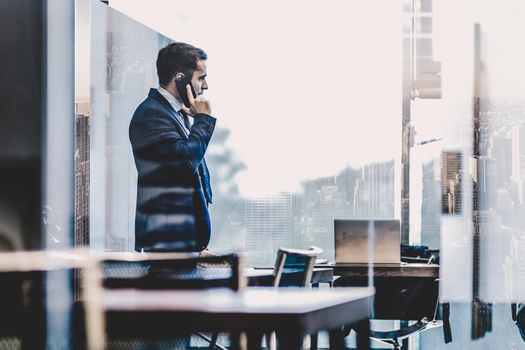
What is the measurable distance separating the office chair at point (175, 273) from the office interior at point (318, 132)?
2.15 metres

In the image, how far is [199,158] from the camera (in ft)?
17.7

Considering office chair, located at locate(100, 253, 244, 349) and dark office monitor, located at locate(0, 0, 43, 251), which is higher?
dark office monitor, located at locate(0, 0, 43, 251)

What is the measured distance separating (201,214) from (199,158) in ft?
1.29

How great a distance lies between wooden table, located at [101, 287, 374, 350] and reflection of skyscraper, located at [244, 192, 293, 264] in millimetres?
2454

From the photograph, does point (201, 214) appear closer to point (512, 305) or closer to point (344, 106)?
point (344, 106)

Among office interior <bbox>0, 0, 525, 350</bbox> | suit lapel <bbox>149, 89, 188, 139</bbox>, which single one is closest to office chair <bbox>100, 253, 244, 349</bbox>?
office interior <bbox>0, 0, 525, 350</bbox>

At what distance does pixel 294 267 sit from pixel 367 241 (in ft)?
4.44

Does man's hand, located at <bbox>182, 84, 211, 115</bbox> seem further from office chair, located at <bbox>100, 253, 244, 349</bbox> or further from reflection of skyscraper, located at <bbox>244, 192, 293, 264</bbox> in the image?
office chair, located at <bbox>100, 253, 244, 349</bbox>

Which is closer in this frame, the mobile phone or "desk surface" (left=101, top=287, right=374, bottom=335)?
"desk surface" (left=101, top=287, right=374, bottom=335)

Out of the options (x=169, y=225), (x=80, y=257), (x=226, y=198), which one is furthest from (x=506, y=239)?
(x=80, y=257)

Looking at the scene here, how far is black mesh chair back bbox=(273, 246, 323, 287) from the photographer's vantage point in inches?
137

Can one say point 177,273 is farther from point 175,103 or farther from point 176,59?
point 176,59

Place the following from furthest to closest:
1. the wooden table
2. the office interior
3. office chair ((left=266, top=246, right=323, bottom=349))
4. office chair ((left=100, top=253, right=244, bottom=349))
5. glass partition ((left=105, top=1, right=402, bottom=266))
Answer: glass partition ((left=105, top=1, right=402, bottom=266))
the office interior
office chair ((left=266, top=246, right=323, bottom=349))
office chair ((left=100, top=253, right=244, bottom=349))
the wooden table

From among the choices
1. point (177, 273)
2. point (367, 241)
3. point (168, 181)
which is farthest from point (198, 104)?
point (177, 273)
